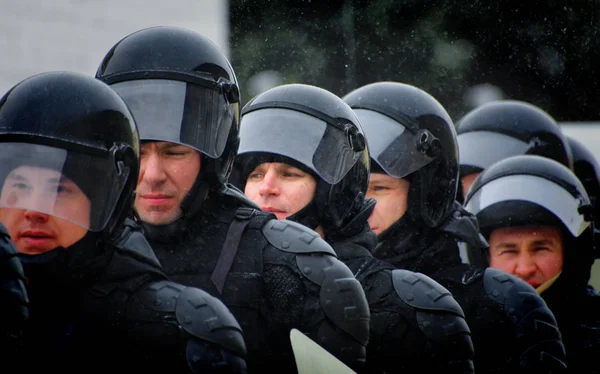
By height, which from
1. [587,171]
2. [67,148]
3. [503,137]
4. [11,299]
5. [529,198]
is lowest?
[11,299]

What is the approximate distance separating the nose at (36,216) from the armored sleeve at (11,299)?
20cm

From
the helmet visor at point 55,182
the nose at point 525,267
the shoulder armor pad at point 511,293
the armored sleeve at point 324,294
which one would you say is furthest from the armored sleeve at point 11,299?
the nose at point 525,267

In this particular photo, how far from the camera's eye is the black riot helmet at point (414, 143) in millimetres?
5109

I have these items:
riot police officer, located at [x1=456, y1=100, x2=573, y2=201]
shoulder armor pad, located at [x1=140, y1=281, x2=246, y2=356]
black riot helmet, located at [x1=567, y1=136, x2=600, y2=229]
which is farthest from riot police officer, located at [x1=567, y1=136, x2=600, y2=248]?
shoulder armor pad, located at [x1=140, y1=281, x2=246, y2=356]

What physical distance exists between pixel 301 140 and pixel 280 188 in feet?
0.68

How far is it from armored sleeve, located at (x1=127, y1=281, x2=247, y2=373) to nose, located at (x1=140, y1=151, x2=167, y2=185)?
59cm

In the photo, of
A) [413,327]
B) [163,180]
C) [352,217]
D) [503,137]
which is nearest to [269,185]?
[352,217]

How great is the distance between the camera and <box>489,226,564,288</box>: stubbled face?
5.61 m

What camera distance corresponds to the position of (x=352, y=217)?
457cm

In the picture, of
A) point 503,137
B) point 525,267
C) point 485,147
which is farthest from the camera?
point 503,137

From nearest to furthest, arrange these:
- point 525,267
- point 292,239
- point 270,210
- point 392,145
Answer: point 292,239, point 270,210, point 392,145, point 525,267

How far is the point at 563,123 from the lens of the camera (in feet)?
41.8

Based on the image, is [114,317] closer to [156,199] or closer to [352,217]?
[156,199]

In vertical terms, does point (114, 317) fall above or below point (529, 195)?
below
